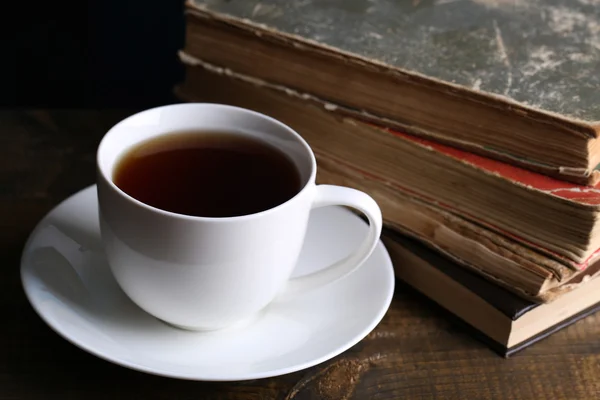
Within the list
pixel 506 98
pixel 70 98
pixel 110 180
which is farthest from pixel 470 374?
pixel 70 98

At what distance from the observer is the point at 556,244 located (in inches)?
24.8

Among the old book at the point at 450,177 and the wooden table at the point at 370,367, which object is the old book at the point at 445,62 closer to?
the old book at the point at 450,177

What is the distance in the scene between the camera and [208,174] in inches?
24.6

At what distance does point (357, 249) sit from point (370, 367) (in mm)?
107

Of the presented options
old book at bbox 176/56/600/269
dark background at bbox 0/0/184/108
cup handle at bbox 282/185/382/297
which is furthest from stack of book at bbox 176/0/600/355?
dark background at bbox 0/0/184/108

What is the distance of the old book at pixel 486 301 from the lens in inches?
25.4

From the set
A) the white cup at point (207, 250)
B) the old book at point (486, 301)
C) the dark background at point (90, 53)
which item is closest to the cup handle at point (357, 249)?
the white cup at point (207, 250)

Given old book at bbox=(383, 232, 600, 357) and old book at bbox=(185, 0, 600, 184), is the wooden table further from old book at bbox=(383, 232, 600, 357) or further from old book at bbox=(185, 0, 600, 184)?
old book at bbox=(185, 0, 600, 184)

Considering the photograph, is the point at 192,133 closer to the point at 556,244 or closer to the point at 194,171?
the point at 194,171

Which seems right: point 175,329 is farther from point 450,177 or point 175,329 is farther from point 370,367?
point 450,177

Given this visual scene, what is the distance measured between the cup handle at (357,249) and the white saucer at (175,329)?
2 cm

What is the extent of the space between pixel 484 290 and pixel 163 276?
0.30 metres

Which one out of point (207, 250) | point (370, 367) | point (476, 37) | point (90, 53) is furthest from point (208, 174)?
point (90, 53)

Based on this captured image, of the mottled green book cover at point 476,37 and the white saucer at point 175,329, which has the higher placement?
the mottled green book cover at point 476,37
